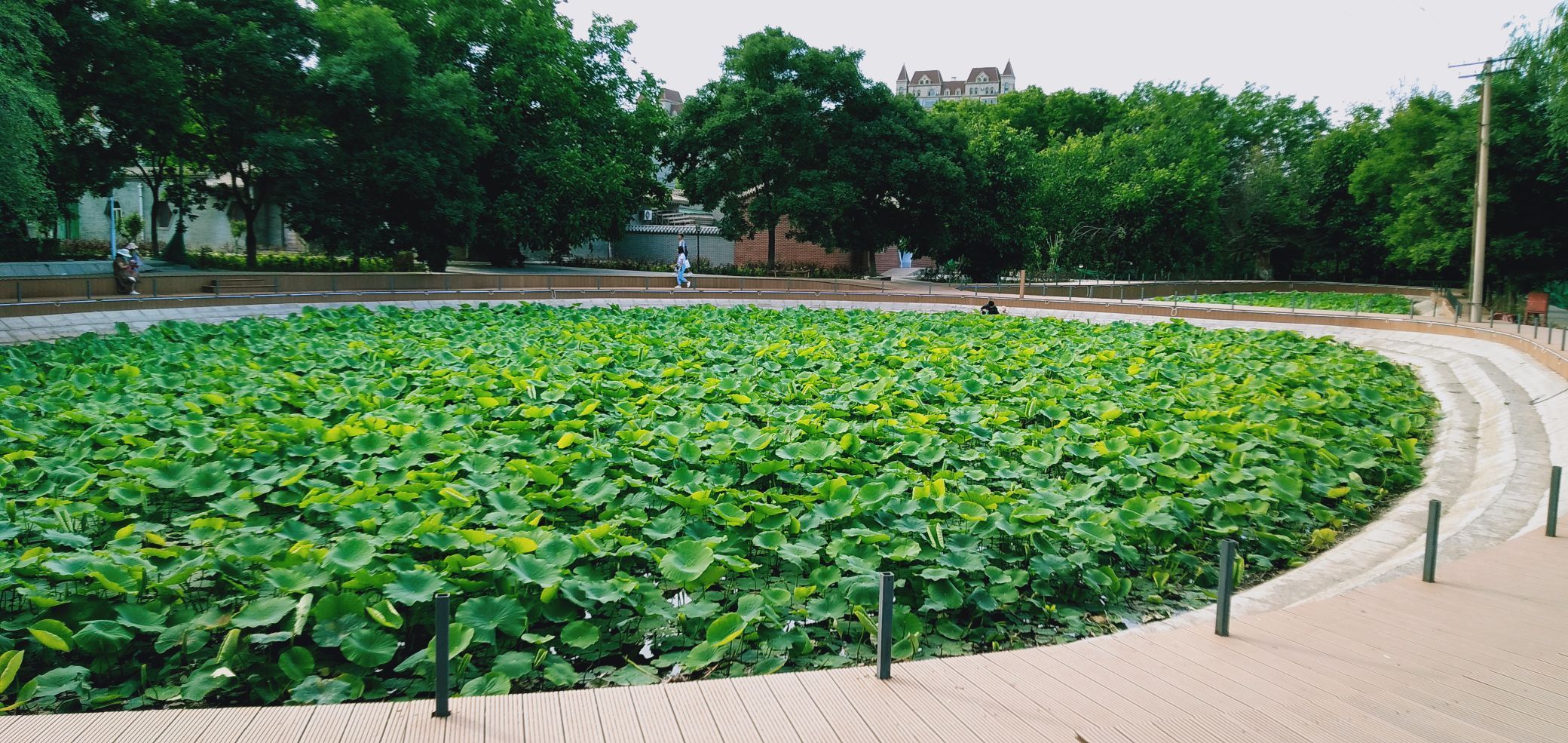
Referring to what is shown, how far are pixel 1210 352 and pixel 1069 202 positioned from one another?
26217 millimetres

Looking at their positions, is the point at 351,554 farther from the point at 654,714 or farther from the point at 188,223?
the point at 188,223

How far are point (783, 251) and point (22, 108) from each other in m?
28.7

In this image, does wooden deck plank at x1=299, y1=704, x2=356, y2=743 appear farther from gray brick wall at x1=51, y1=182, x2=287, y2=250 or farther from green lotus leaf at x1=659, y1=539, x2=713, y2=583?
gray brick wall at x1=51, y1=182, x2=287, y2=250

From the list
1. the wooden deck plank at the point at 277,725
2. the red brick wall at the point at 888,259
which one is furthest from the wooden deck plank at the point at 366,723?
the red brick wall at the point at 888,259

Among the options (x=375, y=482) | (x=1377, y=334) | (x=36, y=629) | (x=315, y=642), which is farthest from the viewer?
(x=1377, y=334)

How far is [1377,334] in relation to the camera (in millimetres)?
19562

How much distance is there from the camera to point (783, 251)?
40.4m

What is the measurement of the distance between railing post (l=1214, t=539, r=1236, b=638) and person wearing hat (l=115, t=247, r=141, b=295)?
59.6 ft

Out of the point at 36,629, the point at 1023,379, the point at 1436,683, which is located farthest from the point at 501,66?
the point at 1436,683

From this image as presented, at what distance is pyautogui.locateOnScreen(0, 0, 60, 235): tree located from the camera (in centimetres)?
1401

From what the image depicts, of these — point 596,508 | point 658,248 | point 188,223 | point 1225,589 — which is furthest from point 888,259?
point 1225,589

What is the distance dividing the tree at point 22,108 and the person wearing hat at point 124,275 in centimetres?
147

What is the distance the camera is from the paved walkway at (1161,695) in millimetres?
3305

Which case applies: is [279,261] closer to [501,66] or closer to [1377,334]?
[501,66]
